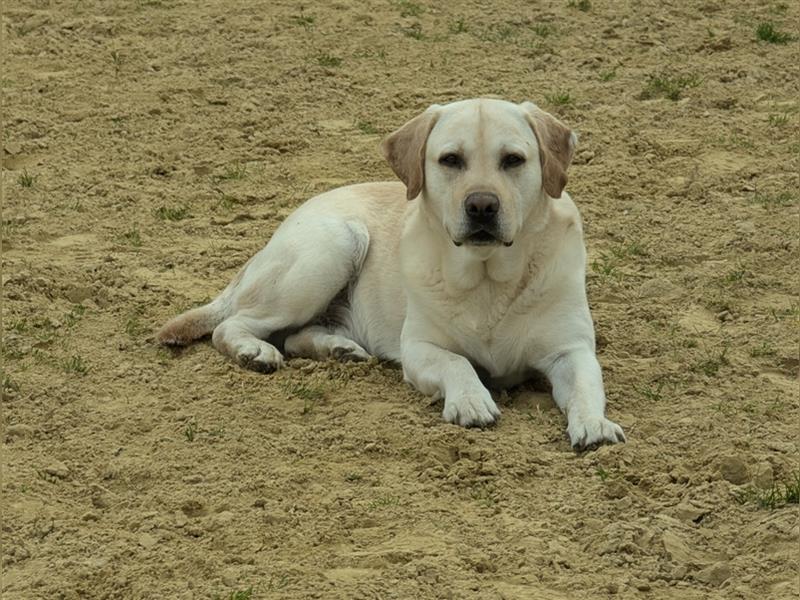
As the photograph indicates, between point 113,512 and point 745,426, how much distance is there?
2338 mm

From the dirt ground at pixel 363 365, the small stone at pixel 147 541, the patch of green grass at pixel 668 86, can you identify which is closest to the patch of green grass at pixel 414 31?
the dirt ground at pixel 363 365

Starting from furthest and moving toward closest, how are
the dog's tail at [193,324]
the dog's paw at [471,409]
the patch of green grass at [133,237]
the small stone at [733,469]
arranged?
the patch of green grass at [133,237]
the dog's tail at [193,324]
the dog's paw at [471,409]
the small stone at [733,469]

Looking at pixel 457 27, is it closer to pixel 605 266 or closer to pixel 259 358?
pixel 605 266

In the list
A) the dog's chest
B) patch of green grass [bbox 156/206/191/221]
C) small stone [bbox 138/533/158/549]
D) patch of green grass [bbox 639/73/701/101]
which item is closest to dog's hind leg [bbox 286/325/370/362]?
the dog's chest

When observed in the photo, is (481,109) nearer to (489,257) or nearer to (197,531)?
(489,257)

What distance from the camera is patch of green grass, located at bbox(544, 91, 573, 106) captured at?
10039 mm

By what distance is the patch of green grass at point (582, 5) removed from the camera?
11.7 meters

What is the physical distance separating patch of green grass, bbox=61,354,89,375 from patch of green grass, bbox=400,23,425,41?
4989 millimetres

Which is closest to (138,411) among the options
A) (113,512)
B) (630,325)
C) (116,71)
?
(113,512)

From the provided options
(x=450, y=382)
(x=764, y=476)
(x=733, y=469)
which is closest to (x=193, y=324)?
(x=450, y=382)

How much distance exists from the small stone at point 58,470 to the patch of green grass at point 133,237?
8.79 feet

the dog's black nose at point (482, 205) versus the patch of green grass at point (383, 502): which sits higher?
the dog's black nose at point (482, 205)

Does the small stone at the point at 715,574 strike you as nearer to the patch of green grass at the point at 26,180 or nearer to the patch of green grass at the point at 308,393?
the patch of green grass at the point at 308,393

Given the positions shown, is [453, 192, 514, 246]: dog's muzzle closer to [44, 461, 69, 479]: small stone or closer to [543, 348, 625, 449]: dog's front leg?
[543, 348, 625, 449]: dog's front leg
